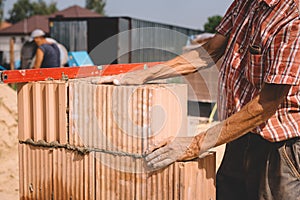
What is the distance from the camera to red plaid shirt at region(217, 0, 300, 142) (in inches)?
92.5

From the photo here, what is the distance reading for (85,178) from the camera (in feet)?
8.91

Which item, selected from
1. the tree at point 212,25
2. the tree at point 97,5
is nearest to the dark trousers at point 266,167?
the tree at point 212,25

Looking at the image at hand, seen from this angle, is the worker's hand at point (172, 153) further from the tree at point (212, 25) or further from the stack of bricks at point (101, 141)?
the tree at point (212, 25)

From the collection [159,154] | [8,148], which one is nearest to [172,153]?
[159,154]

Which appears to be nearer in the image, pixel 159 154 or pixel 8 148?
pixel 159 154

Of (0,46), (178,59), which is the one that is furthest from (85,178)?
(0,46)

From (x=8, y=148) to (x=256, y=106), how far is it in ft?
17.1

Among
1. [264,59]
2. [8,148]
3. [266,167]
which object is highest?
[264,59]

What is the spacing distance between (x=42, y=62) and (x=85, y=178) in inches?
A: 276

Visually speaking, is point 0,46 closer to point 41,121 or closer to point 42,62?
point 42,62

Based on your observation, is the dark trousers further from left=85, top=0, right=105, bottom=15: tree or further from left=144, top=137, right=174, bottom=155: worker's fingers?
left=85, top=0, right=105, bottom=15: tree

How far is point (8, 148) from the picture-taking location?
7.02 metres

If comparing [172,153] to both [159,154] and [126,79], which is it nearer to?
[159,154]

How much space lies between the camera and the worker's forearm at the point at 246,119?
2.40 metres
